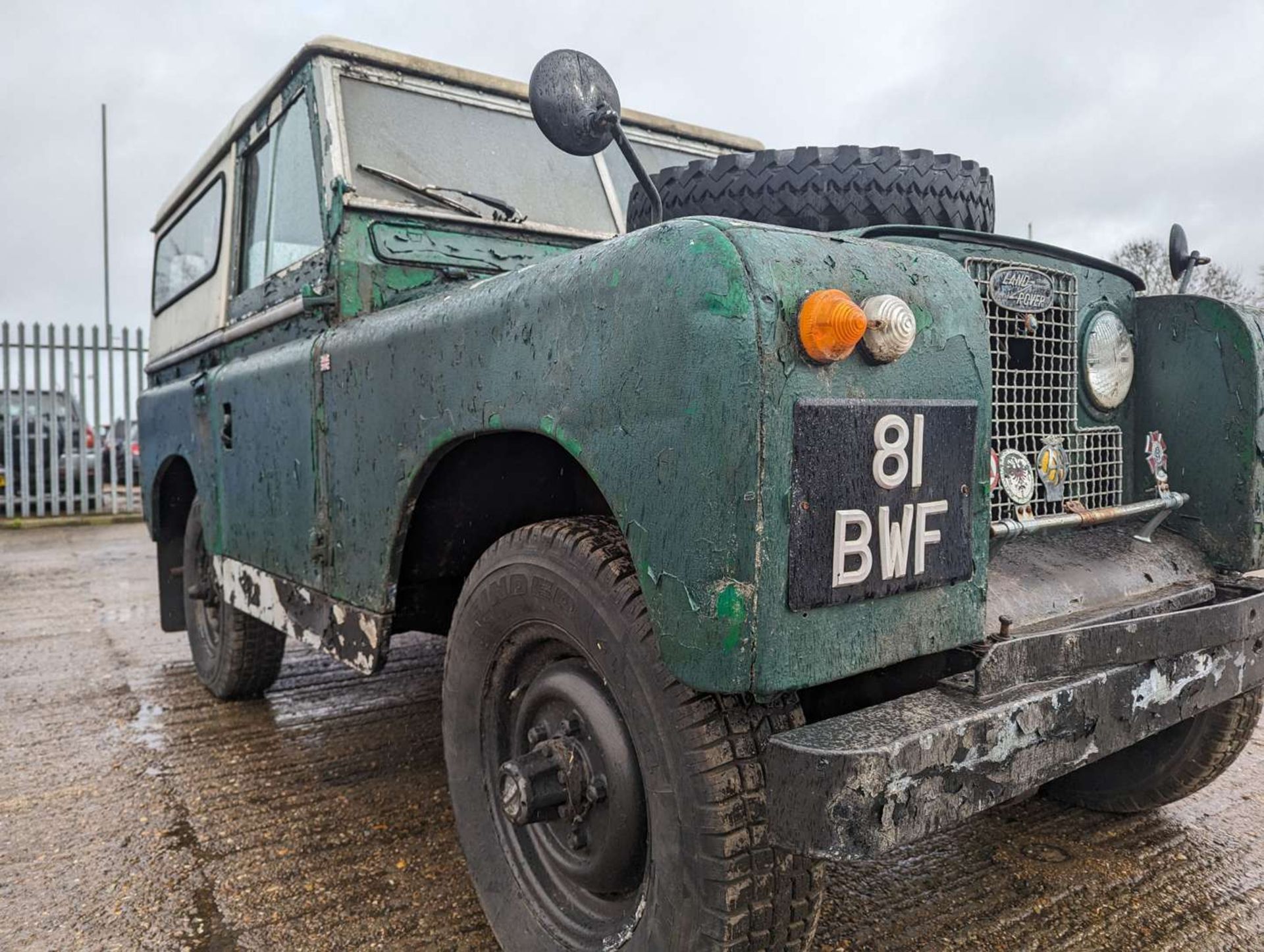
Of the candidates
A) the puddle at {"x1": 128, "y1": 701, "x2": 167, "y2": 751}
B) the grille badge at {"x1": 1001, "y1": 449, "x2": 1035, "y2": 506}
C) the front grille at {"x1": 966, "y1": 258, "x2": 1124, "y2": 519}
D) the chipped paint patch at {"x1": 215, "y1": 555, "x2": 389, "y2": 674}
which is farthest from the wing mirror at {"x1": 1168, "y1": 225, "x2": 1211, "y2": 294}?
the puddle at {"x1": 128, "y1": 701, "x2": 167, "y2": 751}

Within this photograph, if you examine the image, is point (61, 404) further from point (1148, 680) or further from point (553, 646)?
point (1148, 680)

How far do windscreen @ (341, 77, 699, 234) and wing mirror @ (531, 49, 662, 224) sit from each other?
0.88m

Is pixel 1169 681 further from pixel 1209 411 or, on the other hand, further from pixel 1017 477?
pixel 1209 411

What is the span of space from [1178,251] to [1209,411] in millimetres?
632

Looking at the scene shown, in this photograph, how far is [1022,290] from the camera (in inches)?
75.2

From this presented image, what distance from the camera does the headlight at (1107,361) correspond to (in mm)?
2107

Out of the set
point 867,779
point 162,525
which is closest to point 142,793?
point 162,525

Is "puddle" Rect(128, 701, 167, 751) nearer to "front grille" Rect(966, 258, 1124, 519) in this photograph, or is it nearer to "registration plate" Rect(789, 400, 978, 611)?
"registration plate" Rect(789, 400, 978, 611)

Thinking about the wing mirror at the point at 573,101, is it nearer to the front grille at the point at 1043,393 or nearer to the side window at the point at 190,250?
the front grille at the point at 1043,393

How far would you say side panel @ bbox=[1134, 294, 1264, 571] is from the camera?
6.89ft

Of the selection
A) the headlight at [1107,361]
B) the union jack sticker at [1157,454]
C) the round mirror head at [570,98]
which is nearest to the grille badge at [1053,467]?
the headlight at [1107,361]

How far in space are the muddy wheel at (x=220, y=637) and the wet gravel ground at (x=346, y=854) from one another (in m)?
0.12

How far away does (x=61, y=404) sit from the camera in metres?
11.5

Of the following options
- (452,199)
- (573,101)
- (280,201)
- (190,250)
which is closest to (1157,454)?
(573,101)
